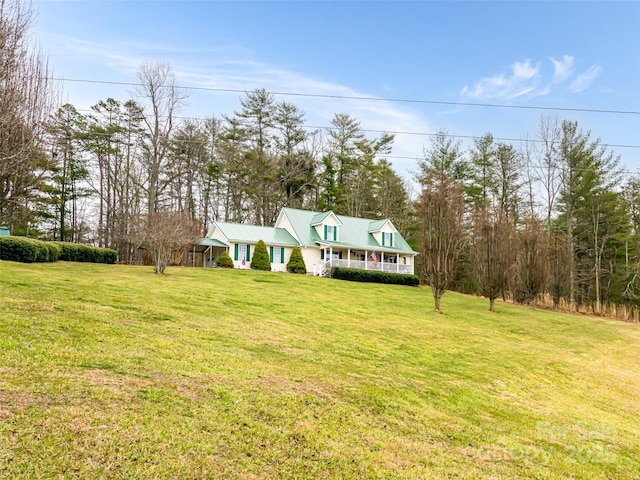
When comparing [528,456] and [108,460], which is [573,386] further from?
[108,460]

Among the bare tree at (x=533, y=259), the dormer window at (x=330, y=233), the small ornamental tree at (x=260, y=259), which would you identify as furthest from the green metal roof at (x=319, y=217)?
the bare tree at (x=533, y=259)

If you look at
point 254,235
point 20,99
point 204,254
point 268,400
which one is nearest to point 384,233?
point 254,235

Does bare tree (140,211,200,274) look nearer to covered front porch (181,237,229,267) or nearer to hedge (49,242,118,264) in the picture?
hedge (49,242,118,264)

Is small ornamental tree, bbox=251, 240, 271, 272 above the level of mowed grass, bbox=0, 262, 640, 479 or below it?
above

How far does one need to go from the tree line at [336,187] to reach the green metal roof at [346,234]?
3.62 meters

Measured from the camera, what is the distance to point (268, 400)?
429 cm

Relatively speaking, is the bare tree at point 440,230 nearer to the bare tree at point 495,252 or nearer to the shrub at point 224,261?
the bare tree at point 495,252

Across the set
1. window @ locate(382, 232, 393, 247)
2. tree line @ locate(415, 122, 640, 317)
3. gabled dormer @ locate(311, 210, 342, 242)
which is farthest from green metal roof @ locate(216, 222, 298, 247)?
tree line @ locate(415, 122, 640, 317)

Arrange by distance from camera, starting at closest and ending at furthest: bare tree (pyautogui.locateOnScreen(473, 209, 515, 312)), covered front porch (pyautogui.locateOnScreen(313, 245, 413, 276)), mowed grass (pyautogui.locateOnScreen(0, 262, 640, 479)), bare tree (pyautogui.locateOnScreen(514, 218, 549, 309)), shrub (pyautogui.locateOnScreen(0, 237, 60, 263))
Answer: mowed grass (pyautogui.locateOnScreen(0, 262, 640, 479)) < shrub (pyautogui.locateOnScreen(0, 237, 60, 263)) < bare tree (pyautogui.locateOnScreen(473, 209, 515, 312)) < bare tree (pyautogui.locateOnScreen(514, 218, 549, 309)) < covered front porch (pyautogui.locateOnScreen(313, 245, 413, 276))

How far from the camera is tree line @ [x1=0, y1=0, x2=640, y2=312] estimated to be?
23.6m

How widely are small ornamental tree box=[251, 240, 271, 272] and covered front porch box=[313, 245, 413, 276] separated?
12.0ft

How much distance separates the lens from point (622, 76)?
16.7m

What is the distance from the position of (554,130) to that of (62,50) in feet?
97.4

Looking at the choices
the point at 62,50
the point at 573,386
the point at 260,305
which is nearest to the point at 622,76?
the point at 573,386
